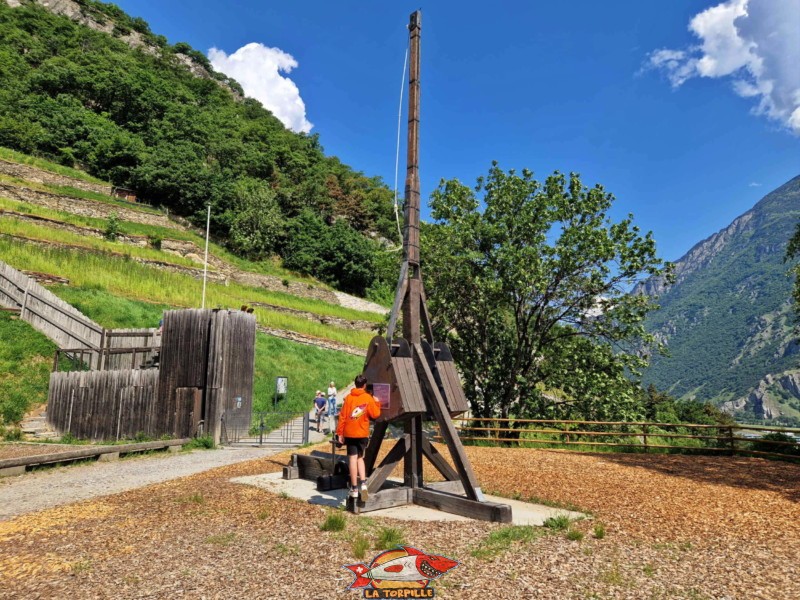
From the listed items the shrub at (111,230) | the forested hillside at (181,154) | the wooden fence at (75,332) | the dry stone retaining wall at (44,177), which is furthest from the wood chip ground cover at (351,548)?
the dry stone retaining wall at (44,177)

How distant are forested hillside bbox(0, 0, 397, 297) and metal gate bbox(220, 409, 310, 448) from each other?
30.9m

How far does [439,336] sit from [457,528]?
47.4 feet

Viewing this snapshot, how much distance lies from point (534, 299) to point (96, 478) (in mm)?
14929

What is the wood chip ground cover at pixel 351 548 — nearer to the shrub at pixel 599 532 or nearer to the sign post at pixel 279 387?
the shrub at pixel 599 532

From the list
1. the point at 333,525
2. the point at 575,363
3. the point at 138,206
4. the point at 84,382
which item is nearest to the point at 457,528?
the point at 333,525

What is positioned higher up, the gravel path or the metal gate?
the metal gate

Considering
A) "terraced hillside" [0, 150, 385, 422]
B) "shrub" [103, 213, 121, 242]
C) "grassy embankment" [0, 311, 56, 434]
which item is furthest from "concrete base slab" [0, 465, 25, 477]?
"shrub" [103, 213, 121, 242]

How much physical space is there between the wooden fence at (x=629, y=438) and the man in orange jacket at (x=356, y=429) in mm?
9665

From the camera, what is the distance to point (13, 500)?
331 inches

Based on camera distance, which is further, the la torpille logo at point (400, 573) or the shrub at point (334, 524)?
the shrub at point (334, 524)

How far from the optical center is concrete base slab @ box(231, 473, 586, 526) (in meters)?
6.82

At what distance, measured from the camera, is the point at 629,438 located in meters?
19.1

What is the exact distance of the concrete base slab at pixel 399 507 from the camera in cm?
682

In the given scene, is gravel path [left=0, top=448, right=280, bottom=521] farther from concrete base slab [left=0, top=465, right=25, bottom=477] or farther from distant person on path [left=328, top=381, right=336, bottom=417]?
distant person on path [left=328, top=381, right=336, bottom=417]
